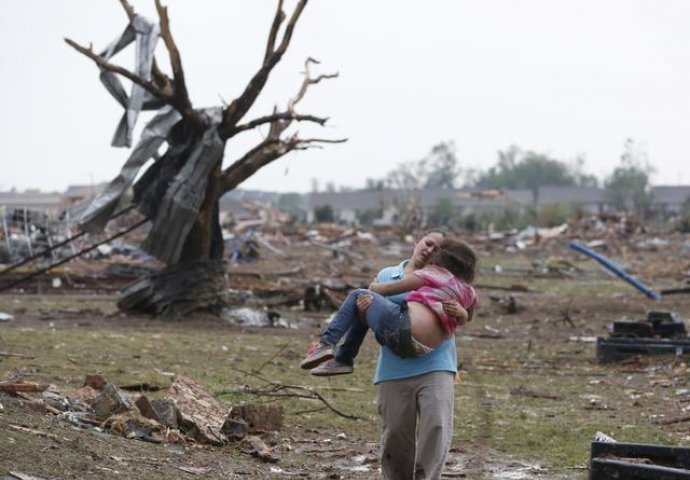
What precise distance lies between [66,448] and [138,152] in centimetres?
1230

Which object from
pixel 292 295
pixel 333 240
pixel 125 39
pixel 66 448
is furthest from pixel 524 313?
pixel 333 240

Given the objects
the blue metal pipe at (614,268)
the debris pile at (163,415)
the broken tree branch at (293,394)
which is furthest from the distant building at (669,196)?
the debris pile at (163,415)

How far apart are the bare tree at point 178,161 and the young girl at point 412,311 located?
12.5 meters

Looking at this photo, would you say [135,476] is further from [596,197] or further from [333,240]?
[596,197]

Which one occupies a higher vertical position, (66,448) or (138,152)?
(138,152)

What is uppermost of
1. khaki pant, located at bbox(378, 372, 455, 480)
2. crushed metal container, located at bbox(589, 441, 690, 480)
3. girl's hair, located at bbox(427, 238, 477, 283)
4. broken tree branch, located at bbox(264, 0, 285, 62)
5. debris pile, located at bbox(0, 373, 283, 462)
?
broken tree branch, located at bbox(264, 0, 285, 62)

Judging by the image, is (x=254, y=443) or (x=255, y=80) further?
(x=255, y=80)

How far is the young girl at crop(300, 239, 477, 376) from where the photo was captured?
650 cm

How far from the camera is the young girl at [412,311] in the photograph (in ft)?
21.3

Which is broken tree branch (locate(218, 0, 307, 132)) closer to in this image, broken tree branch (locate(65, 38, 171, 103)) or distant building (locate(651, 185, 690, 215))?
broken tree branch (locate(65, 38, 171, 103))

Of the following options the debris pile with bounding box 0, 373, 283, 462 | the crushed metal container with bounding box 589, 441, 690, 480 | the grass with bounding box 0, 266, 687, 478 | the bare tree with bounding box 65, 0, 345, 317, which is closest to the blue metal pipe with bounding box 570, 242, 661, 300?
the grass with bounding box 0, 266, 687, 478

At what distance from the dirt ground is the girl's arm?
1.97 metres

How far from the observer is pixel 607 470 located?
6816 mm

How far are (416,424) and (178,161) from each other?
13496 mm
